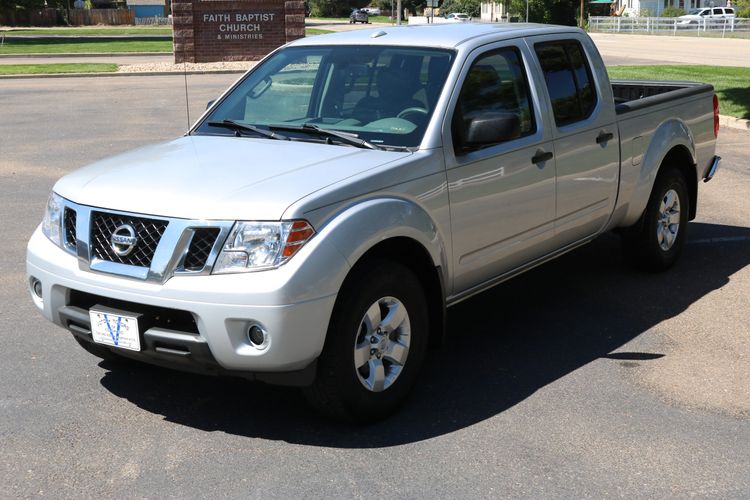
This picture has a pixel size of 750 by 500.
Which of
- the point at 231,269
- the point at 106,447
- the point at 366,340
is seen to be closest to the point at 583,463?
the point at 366,340

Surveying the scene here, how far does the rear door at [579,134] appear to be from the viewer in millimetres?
6004

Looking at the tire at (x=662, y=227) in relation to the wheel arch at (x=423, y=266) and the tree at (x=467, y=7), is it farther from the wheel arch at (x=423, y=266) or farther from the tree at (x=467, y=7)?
the tree at (x=467, y=7)

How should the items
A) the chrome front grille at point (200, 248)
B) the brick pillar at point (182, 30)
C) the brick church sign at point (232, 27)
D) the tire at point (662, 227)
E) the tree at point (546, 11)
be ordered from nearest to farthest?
the chrome front grille at point (200, 248) → the tire at point (662, 227) → the brick pillar at point (182, 30) → the brick church sign at point (232, 27) → the tree at point (546, 11)

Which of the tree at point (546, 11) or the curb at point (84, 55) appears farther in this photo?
the tree at point (546, 11)

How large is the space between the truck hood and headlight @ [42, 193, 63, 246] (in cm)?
7

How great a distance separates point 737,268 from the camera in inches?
303

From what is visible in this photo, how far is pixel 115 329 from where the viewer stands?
4402mm

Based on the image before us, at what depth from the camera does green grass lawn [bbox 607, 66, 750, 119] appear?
1697 centimetres

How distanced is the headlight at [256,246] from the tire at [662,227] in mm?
3751

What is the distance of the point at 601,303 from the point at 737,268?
1.62 m

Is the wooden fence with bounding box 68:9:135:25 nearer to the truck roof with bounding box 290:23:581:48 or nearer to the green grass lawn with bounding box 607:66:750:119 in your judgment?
the green grass lawn with bounding box 607:66:750:119

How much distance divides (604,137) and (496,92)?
3.77 feet

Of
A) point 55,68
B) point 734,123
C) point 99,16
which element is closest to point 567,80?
point 734,123

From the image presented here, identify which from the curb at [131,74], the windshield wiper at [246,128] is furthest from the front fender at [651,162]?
the curb at [131,74]
